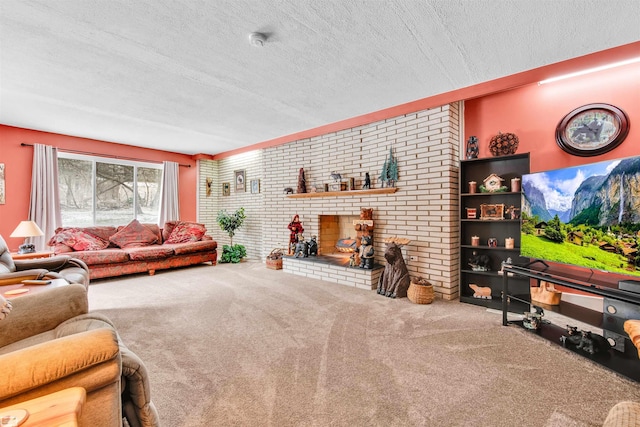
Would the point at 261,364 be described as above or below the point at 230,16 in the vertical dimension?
below

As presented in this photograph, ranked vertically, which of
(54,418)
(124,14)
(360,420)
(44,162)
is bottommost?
(360,420)

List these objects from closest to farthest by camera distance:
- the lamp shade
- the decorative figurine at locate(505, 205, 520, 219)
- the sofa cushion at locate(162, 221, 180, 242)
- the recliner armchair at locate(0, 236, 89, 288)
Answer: the recliner armchair at locate(0, 236, 89, 288) → the decorative figurine at locate(505, 205, 520, 219) → the lamp shade → the sofa cushion at locate(162, 221, 180, 242)

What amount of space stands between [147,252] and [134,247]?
47cm

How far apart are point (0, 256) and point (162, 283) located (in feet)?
5.67

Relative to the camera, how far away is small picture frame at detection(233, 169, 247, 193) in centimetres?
624

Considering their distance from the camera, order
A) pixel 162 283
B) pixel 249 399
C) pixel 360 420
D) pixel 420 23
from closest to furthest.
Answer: pixel 360 420 → pixel 249 399 → pixel 420 23 → pixel 162 283

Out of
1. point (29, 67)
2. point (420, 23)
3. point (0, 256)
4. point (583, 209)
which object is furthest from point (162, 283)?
point (583, 209)

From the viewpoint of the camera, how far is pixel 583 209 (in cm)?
204

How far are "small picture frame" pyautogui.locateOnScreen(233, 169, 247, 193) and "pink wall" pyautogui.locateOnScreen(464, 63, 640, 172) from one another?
4.54 m

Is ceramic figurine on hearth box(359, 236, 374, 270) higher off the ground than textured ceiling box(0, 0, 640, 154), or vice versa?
textured ceiling box(0, 0, 640, 154)

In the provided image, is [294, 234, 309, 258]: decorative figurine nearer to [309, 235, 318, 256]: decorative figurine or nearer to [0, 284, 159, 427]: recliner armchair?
[309, 235, 318, 256]: decorative figurine

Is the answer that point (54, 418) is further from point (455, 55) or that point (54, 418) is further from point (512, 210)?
point (512, 210)

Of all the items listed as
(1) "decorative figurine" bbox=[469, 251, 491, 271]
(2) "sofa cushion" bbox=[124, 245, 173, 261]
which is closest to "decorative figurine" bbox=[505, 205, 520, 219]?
(1) "decorative figurine" bbox=[469, 251, 491, 271]

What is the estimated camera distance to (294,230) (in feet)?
15.7
